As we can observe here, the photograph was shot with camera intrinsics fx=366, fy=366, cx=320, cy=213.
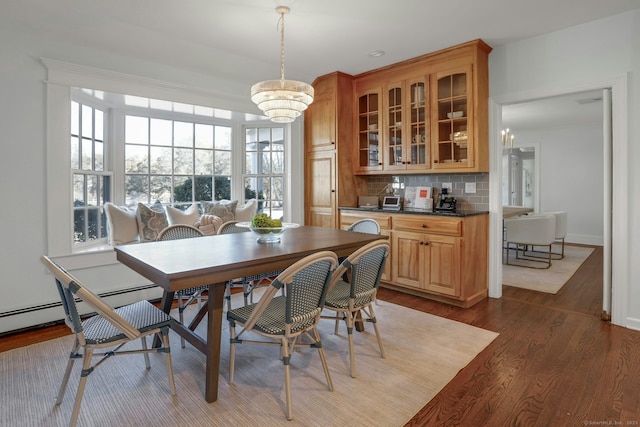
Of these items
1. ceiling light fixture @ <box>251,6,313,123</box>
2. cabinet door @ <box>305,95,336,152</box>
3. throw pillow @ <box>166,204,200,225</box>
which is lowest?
throw pillow @ <box>166,204,200,225</box>

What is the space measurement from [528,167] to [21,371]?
9.21 metres

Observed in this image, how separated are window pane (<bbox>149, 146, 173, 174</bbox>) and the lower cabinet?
2.60 metres

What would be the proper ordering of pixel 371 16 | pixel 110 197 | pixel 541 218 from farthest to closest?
pixel 541 218 → pixel 110 197 → pixel 371 16

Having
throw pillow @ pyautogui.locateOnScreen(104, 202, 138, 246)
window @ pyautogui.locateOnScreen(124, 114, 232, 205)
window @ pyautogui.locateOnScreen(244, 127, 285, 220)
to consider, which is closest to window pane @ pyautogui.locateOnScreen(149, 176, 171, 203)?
window @ pyautogui.locateOnScreen(124, 114, 232, 205)

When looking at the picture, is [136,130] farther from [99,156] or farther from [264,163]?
[264,163]

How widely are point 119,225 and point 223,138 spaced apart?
178 cm

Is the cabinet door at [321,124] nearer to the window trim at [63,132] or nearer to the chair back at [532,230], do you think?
the window trim at [63,132]

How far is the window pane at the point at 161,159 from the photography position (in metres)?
4.31

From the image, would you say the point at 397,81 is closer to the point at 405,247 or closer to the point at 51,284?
the point at 405,247

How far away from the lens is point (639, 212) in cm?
299

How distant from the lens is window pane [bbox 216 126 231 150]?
4844 mm

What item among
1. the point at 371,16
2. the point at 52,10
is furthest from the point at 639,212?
the point at 52,10

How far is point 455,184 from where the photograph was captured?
4.24m

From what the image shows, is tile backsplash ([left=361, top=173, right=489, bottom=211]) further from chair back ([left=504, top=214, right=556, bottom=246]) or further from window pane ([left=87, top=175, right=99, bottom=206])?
window pane ([left=87, top=175, right=99, bottom=206])
